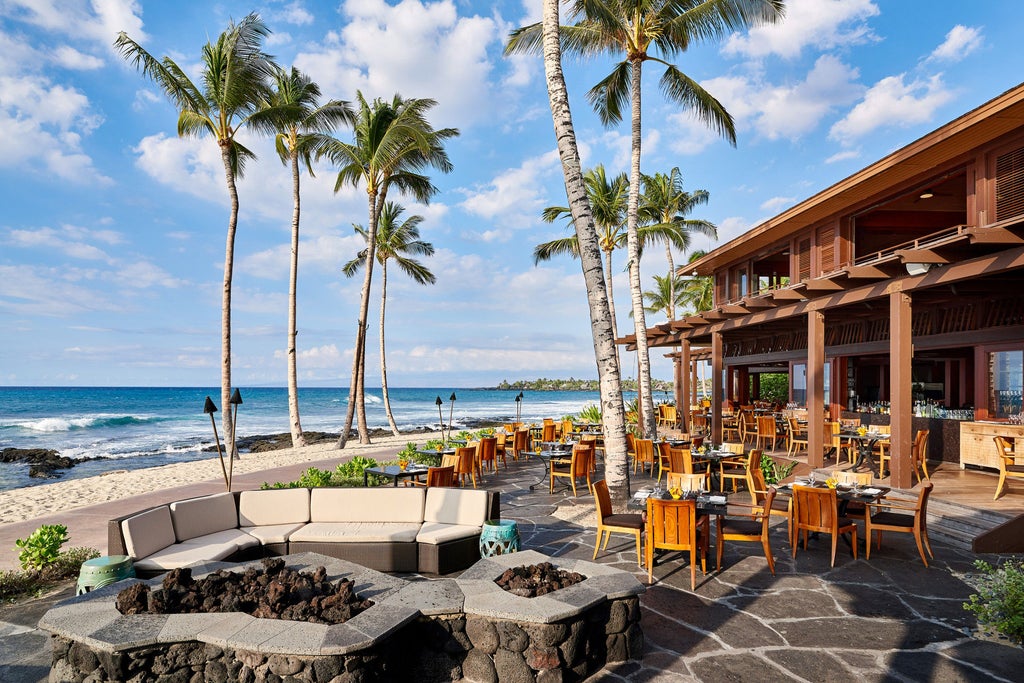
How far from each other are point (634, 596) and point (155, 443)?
3255 centimetres

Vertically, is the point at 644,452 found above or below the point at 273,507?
below

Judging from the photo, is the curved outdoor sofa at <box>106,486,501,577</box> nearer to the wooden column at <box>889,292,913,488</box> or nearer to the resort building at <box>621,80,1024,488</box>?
the wooden column at <box>889,292,913,488</box>

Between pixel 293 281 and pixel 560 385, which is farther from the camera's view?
pixel 560 385

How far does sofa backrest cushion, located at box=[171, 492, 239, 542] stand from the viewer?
19.2 feet

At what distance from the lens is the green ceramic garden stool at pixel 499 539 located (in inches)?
226

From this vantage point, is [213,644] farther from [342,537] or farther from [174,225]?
[174,225]

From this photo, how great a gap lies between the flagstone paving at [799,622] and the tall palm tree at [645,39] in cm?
740

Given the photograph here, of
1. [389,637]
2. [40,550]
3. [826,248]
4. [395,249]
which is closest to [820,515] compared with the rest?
[389,637]

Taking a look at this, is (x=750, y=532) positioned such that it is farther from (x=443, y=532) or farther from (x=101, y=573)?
(x=101, y=573)

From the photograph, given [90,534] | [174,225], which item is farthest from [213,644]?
[174,225]

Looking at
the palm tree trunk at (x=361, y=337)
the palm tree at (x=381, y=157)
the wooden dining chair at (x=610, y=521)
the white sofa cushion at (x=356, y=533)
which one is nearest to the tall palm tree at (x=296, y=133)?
the palm tree at (x=381, y=157)

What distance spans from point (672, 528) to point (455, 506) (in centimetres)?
246

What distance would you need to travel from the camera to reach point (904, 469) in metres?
9.34

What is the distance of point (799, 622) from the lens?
4789mm
